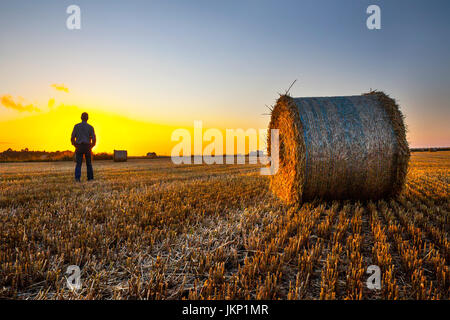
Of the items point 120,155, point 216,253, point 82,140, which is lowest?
point 216,253

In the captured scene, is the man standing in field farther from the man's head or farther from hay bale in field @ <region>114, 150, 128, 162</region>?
hay bale in field @ <region>114, 150, 128, 162</region>

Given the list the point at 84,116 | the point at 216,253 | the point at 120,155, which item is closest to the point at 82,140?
the point at 84,116

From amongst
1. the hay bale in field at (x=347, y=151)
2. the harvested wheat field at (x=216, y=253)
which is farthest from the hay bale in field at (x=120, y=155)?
the hay bale in field at (x=347, y=151)

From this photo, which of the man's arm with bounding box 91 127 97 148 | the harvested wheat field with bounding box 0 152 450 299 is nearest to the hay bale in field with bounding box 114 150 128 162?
the man's arm with bounding box 91 127 97 148

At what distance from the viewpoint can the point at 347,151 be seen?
4.68 m

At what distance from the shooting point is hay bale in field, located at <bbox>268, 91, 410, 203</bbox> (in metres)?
4.68

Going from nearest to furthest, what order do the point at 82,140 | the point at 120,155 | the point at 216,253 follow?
the point at 216,253 < the point at 82,140 < the point at 120,155

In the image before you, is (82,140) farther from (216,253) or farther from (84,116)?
(216,253)

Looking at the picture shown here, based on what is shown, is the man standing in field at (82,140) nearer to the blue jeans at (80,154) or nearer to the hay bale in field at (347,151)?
the blue jeans at (80,154)

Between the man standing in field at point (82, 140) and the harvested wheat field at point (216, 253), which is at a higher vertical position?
the man standing in field at point (82, 140)

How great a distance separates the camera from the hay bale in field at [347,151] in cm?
468
